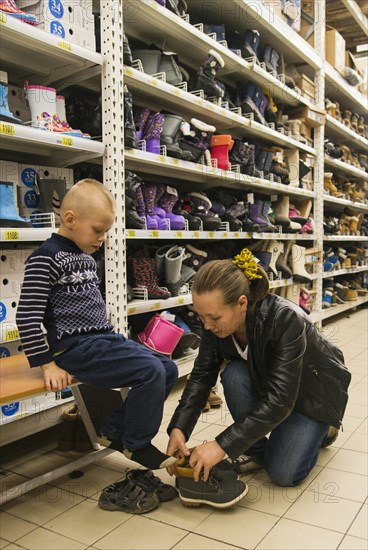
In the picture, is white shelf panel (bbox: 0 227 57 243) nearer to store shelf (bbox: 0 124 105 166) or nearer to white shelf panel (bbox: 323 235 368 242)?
store shelf (bbox: 0 124 105 166)

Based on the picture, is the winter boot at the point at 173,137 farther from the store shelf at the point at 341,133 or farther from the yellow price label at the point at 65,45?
the store shelf at the point at 341,133

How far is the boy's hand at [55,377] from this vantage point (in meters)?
1.69

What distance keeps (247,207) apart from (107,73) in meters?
2.06

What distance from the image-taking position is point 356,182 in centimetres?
810

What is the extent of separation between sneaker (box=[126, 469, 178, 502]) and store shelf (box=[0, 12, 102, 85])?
6.23 ft

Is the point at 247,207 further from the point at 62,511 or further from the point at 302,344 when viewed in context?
the point at 62,511

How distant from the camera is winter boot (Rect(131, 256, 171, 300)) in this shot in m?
3.11

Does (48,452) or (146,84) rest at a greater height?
(146,84)

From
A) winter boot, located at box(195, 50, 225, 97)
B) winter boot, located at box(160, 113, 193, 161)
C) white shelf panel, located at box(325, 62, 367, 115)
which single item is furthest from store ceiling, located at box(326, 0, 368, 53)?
winter boot, located at box(160, 113, 193, 161)

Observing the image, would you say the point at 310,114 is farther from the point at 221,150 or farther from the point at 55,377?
the point at 55,377

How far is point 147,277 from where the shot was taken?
3.14 meters

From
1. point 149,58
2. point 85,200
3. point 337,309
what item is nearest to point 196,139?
point 149,58

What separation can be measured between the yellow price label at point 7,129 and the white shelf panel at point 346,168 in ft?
15.4

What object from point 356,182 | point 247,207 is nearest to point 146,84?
point 247,207
